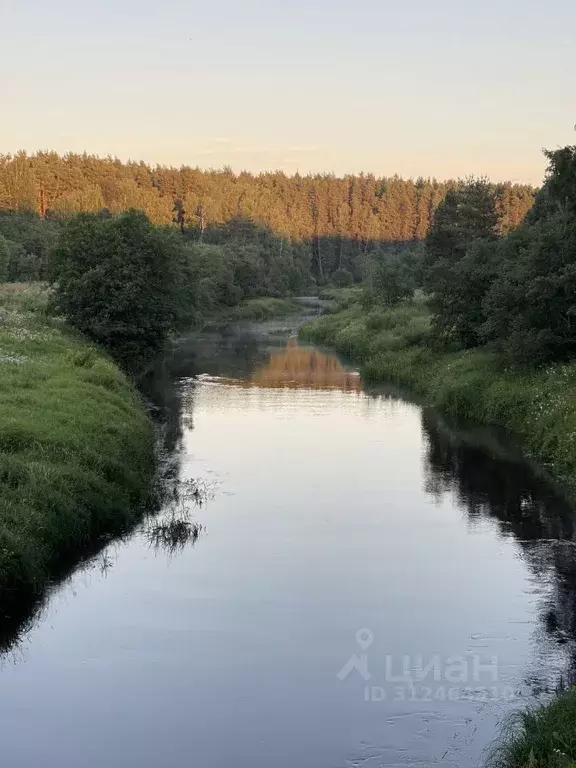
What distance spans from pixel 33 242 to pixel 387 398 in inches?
2539

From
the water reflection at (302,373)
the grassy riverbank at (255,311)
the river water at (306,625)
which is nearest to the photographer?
the river water at (306,625)

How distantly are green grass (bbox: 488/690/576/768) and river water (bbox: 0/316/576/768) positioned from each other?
43 centimetres

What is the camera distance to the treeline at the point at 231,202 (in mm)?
128000

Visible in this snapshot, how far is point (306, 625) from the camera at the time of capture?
1477 centimetres

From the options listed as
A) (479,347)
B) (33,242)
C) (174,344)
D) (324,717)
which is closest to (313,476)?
(324,717)

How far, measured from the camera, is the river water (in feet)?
37.2

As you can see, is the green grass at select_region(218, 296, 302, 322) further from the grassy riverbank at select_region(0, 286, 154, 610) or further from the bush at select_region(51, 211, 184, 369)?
the grassy riverbank at select_region(0, 286, 154, 610)

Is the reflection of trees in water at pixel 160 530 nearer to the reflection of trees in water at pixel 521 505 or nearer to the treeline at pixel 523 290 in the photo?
the reflection of trees in water at pixel 521 505

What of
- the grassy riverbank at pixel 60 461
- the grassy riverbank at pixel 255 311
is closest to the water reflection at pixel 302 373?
the grassy riverbank at pixel 60 461

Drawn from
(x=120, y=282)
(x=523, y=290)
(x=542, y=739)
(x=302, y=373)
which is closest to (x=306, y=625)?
(x=542, y=739)

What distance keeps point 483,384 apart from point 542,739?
88.2 ft

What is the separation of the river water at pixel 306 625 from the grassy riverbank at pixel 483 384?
1.69 m

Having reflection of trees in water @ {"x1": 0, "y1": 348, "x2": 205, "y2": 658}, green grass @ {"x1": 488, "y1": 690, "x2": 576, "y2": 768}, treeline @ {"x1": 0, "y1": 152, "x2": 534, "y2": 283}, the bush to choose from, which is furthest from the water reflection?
treeline @ {"x1": 0, "y1": 152, "x2": 534, "y2": 283}

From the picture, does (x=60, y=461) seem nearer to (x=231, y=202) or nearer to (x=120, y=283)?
(x=120, y=283)
